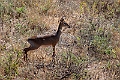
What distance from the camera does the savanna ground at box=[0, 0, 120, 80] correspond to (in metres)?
6.86

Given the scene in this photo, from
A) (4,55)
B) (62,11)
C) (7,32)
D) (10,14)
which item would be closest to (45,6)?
(62,11)

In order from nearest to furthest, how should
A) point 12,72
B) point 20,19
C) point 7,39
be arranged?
point 12,72
point 7,39
point 20,19

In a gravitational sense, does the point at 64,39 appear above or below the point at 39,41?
below

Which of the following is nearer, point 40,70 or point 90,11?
point 40,70

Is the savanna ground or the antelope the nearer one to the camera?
the savanna ground

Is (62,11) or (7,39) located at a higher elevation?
(62,11)

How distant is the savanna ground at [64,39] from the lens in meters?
6.86

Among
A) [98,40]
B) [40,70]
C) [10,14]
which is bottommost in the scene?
[40,70]

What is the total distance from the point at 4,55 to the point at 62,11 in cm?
334

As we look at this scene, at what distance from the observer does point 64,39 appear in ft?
28.1

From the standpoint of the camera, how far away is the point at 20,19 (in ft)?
29.7

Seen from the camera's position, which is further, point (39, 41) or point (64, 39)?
point (64, 39)

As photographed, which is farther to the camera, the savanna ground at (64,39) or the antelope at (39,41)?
the antelope at (39,41)

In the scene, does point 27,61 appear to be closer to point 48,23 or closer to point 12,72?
point 12,72
